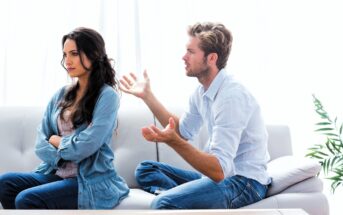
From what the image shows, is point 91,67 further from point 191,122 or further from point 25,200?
point 25,200

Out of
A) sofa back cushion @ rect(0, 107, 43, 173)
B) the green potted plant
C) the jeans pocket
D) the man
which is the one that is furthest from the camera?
the green potted plant

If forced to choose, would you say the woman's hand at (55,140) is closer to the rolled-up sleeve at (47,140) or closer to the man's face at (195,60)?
the rolled-up sleeve at (47,140)

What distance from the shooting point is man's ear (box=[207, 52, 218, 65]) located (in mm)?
2463

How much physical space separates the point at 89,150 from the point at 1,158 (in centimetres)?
67

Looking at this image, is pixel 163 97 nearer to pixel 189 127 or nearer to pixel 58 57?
pixel 58 57

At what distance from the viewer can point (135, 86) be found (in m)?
2.62

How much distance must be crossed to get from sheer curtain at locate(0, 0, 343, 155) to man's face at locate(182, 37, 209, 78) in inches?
31.6

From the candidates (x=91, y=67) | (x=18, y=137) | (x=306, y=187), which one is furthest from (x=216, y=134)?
(x=18, y=137)

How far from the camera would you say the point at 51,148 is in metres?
2.55

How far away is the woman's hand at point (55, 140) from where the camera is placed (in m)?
2.56

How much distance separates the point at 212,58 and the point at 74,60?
661 mm

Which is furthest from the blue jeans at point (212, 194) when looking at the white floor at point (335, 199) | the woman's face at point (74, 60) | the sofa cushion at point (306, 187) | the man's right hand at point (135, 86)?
the white floor at point (335, 199)

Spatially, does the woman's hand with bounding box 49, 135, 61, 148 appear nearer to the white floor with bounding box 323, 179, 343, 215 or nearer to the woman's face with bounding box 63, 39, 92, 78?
the woman's face with bounding box 63, 39, 92, 78

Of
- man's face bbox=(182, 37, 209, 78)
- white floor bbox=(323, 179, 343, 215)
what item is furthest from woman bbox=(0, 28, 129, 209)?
white floor bbox=(323, 179, 343, 215)
